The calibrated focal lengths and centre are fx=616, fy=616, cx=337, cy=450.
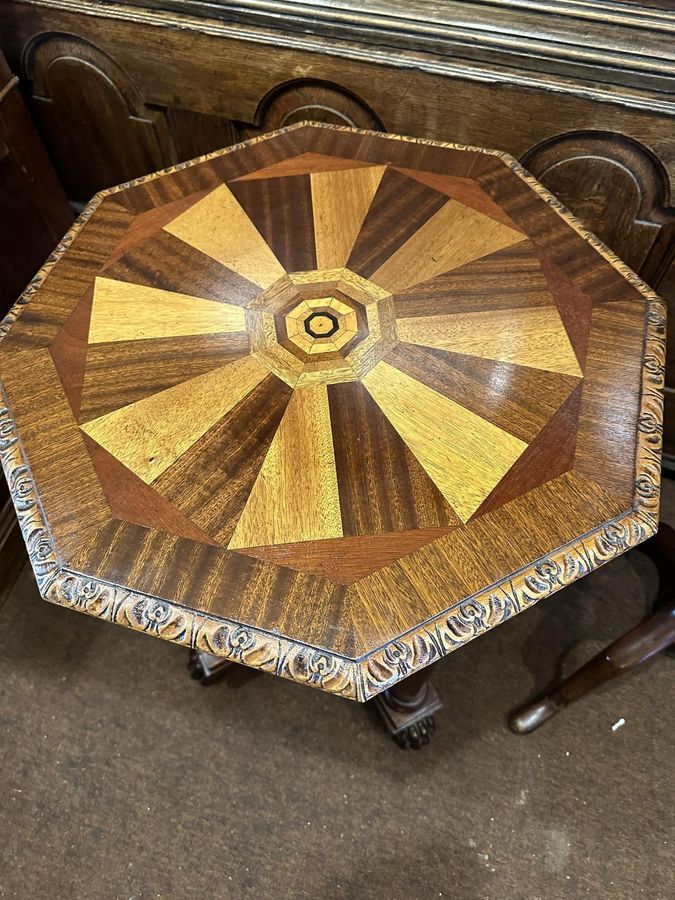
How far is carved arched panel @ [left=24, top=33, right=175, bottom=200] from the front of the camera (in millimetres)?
1209

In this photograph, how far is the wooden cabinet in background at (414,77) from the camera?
3.00 ft

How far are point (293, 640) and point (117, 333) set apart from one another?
0.43 metres

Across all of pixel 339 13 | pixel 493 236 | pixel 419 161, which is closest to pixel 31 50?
pixel 339 13

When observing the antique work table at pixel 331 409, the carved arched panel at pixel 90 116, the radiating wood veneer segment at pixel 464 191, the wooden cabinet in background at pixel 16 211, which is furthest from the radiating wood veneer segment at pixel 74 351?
the carved arched panel at pixel 90 116

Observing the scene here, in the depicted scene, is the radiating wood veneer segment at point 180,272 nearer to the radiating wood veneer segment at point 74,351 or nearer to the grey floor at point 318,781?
the radiating wood veneer segment at point 74,351

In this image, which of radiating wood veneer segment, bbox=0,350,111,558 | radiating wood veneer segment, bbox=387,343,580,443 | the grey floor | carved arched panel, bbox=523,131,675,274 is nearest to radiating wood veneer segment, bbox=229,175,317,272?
radiating wood veneer segment, bbox=387,343,580,443

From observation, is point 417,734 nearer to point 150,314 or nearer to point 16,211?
point 150,314

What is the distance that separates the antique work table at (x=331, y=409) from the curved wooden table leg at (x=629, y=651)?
238 mm

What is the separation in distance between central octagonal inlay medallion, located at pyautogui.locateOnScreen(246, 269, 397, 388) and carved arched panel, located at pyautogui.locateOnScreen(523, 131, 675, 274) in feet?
1.61

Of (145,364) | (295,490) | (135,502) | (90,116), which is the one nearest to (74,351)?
(145,364)

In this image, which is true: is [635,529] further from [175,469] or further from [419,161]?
[419,161]

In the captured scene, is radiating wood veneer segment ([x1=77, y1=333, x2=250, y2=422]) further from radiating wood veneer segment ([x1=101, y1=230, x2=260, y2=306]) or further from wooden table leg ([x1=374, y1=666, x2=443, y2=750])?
wooden table leg ([x1=374, y1=666, x2=443, y2=750])

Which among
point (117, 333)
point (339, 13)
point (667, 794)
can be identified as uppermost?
point (339, 13)

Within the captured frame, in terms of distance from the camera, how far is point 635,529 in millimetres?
602
